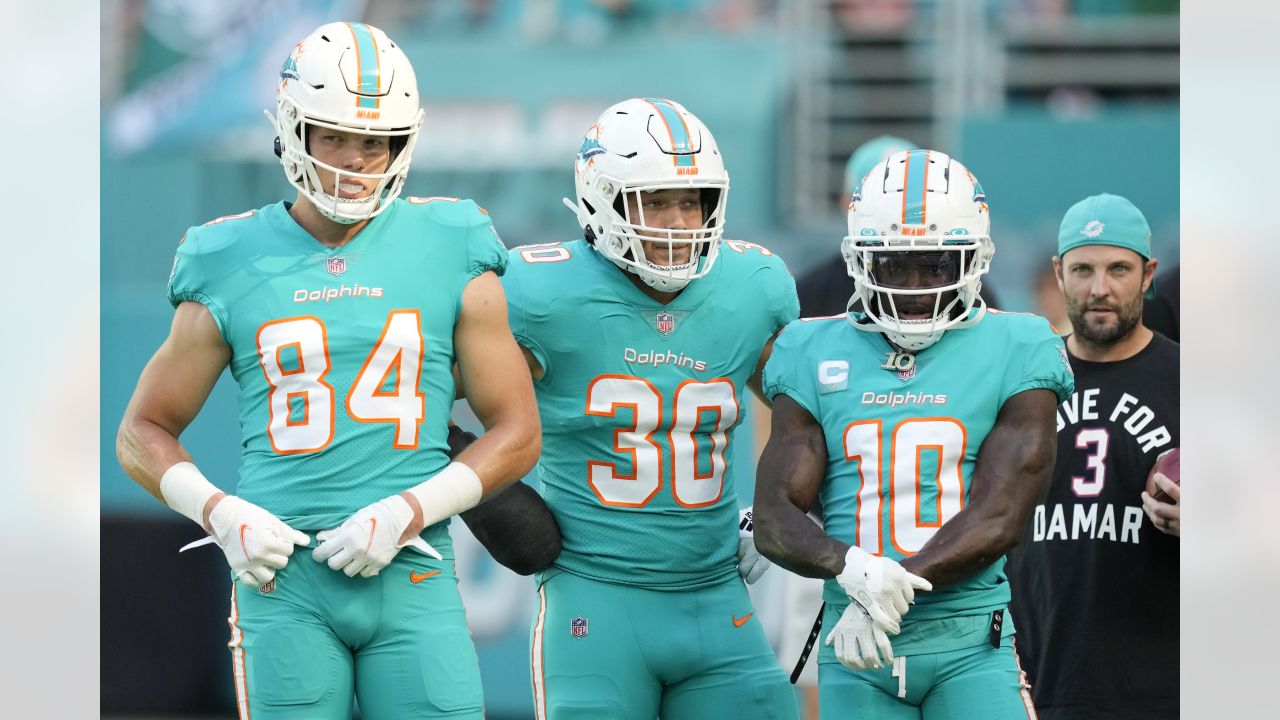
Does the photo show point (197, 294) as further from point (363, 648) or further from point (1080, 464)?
point (1080, 464)

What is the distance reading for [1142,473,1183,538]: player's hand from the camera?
4.16m

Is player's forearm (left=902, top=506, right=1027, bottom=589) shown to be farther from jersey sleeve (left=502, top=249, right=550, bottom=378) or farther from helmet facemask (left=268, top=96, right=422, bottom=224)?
helmet facemask (left=268, top=96, right=422, bottom=224)

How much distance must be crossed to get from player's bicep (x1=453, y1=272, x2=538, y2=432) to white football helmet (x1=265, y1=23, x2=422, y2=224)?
0.28 m

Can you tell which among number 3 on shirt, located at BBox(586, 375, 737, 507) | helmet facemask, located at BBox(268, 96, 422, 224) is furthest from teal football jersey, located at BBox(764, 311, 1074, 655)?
helmet facemask, located at BBox(268, 96, 422, 224)

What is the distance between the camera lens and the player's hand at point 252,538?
3.29 metres

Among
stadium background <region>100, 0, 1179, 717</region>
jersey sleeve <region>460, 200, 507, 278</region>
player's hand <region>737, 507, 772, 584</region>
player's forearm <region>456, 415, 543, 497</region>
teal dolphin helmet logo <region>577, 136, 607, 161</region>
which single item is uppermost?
stadium background <region>100, 0, 1179, 717</region>

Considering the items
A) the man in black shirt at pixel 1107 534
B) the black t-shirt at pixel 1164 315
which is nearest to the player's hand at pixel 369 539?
the man in black shirt at pixel 1107 534

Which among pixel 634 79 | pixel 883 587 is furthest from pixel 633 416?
pixel 634 79

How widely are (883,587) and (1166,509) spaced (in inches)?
45.2

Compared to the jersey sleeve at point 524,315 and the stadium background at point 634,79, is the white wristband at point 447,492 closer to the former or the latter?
the jersey sleeve at point 524,315

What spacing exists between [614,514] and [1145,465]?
4.65 ft

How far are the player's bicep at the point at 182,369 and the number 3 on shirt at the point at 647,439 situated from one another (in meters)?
0.85

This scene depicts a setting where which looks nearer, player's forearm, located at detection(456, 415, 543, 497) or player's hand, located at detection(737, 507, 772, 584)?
player's forearm, located at detection(456, 415, 543, 497)
